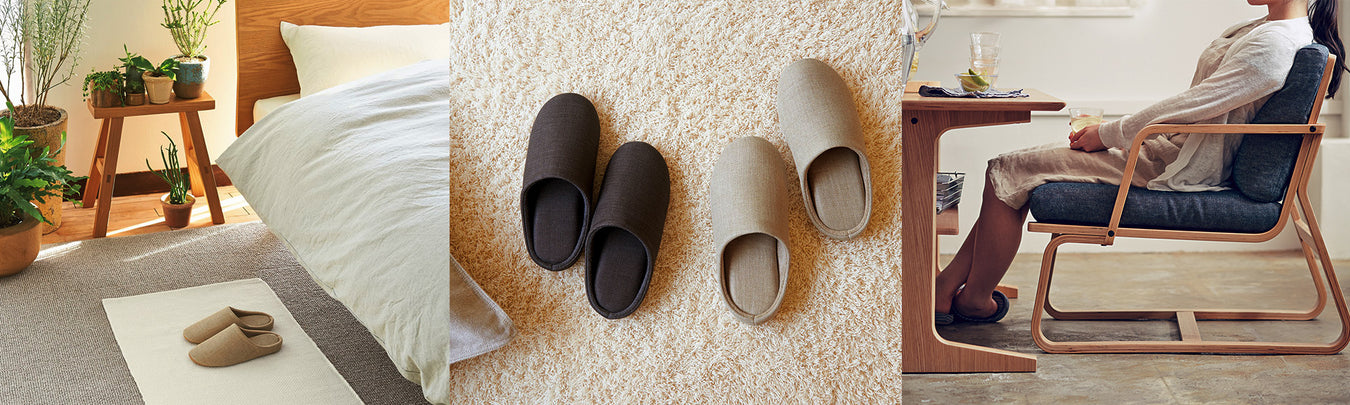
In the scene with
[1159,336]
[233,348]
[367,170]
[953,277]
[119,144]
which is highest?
[367,170]

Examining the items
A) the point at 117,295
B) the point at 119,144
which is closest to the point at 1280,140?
the point at 117,295

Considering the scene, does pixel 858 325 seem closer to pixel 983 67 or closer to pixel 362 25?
pixel 983 67

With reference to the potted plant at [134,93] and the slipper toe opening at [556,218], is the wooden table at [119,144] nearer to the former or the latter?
the potted plant at [134,93]

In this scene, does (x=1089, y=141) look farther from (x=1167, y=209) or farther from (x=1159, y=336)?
(x=1159, y=336)

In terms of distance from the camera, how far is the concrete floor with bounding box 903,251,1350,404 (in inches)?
73.0

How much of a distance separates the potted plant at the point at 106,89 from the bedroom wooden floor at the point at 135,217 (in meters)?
0.34

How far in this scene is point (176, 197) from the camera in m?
2.63

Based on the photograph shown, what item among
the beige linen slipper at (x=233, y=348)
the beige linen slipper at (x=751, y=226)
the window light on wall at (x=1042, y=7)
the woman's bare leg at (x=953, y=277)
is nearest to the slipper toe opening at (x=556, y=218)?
the beige linen slipper at (x=751, y=226)

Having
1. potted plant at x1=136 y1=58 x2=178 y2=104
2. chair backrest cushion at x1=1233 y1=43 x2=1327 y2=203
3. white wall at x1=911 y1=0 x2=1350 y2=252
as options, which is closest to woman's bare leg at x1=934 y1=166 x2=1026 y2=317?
chair backrest cushion at x1=1233 y1=43 x2=1327 y2=203

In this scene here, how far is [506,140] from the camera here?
3.26 feet

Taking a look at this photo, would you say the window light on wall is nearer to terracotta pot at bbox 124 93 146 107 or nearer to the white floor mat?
the white floor mat

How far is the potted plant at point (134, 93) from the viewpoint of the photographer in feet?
8.04

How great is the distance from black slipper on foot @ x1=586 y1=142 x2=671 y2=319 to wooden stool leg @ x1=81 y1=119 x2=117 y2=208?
213cm

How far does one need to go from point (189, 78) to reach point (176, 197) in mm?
375
